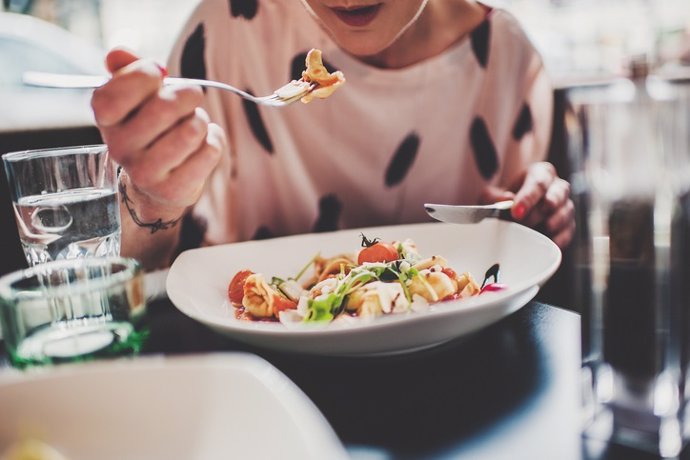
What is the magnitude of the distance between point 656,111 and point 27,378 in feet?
1.42

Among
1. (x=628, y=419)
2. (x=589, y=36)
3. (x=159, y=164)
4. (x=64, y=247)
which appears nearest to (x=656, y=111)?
(x=628, y=419)

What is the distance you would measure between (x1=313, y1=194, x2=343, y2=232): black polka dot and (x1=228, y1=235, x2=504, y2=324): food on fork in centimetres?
38

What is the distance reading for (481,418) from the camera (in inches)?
14.6

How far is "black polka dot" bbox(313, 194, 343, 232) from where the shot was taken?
101 cm

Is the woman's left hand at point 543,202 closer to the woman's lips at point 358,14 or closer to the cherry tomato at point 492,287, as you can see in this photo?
the cherry tomato at point 492,287

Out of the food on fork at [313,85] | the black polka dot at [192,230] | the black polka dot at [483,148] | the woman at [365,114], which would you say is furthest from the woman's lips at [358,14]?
the black polka dot at [192,230]

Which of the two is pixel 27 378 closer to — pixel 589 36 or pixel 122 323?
pixel 122 323

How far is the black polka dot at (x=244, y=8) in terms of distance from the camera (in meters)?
0.96

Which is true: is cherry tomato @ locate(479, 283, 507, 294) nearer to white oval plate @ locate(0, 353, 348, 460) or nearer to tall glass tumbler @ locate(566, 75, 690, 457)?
tall glass tumbler @ locate(566, 75, 690, 457)

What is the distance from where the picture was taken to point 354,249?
69cm

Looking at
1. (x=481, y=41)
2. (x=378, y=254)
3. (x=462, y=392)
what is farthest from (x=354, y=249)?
(x=481, y=41)

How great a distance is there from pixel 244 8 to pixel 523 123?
0.52 metres

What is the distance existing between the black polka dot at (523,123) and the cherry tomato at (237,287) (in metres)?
0.60

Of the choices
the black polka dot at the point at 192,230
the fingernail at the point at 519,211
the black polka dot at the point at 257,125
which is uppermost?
the black polka dot at the point at 257,125
